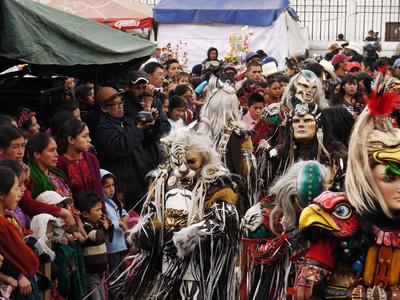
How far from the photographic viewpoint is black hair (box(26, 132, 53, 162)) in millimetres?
8172

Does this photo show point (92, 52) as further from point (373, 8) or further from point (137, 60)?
point (373, 8)

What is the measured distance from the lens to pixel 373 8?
29188 millimetres

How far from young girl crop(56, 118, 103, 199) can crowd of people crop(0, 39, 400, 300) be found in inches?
0.5

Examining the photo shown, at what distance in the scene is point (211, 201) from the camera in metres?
Answer: 7.60

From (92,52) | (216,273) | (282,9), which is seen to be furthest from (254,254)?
(282,9)

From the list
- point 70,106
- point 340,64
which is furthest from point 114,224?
point 340,64

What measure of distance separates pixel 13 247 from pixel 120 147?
3255 mm

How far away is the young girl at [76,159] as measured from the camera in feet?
28.8

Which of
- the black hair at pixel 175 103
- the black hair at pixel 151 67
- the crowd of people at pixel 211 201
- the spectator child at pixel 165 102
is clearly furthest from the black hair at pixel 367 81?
the black hair at pixel 151 67

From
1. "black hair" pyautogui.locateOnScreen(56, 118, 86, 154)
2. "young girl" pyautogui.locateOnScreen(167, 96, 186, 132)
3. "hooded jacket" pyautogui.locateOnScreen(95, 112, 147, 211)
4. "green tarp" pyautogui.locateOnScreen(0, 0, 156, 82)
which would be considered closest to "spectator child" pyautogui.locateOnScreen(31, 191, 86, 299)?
"black hair" pyautogui.locateOnScreen(56, 118, 86, 154)

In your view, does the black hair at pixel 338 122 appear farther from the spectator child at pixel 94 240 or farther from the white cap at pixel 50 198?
the white cap at pixel 50 198

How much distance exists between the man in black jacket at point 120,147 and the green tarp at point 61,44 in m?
0.44

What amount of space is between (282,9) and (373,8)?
7.21 m

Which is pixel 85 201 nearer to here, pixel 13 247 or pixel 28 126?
pixel 28 126
